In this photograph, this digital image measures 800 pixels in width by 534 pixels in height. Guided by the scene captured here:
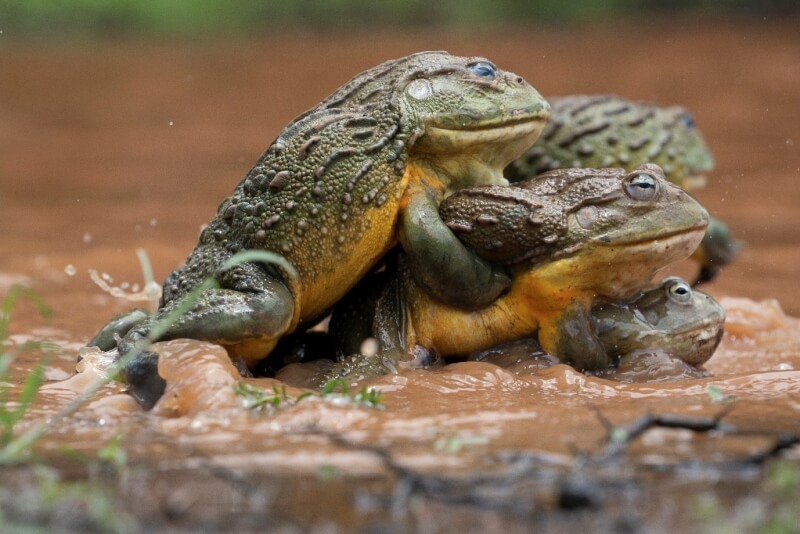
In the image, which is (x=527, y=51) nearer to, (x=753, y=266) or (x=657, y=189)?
(x=753, y=266)

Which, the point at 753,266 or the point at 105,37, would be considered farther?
the point at 105,37

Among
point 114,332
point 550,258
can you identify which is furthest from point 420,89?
point 114,332

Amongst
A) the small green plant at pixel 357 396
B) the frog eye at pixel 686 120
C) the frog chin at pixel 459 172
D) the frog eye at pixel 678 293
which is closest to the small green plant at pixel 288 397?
the small green plant at pixel 357 396

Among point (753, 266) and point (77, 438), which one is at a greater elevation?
point (77, 438)

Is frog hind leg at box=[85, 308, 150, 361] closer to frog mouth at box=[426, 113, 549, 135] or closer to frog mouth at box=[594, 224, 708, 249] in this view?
frog mouth at box=[426, 113, 549, 135]

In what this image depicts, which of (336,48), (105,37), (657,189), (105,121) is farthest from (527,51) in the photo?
(657,189)

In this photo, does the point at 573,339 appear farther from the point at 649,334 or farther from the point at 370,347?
the point at 370,347

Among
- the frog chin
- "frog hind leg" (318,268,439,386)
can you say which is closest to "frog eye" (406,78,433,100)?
the frog chin

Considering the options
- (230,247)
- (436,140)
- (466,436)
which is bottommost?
(466,436)
